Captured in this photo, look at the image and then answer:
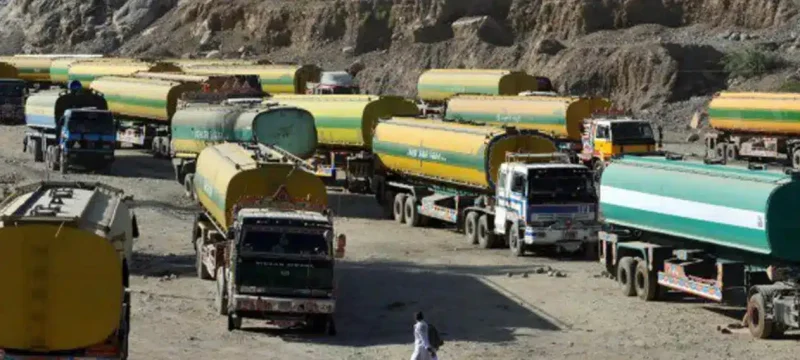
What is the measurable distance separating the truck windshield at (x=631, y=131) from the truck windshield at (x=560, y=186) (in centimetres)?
1752

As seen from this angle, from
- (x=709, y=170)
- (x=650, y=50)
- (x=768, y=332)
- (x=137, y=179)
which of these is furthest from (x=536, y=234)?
(x=650, y=50)

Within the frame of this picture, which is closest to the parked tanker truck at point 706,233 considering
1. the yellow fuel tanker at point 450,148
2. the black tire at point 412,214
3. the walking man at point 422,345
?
the yellow fuel tanker at point 450,148

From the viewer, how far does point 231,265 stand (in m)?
31.2

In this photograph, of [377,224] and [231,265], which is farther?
[377,224]

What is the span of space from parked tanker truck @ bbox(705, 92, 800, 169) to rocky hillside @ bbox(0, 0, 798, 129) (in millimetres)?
→ 12967

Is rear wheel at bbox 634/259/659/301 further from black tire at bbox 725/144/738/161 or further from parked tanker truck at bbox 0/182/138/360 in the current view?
black tire at bbox 725/144/738/161

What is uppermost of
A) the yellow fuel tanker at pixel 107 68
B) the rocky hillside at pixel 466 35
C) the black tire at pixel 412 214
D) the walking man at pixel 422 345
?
the rocky hillside at pixel 466 35

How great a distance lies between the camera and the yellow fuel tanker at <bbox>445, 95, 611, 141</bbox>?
203 ft

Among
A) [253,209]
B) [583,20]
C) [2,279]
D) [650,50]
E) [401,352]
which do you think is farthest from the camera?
[583,20]

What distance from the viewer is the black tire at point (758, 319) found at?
1192 inches

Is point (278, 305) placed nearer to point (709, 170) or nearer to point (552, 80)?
point (709, 170)

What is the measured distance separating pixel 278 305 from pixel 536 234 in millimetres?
12416

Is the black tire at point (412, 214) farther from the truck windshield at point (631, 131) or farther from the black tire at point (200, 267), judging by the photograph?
the black tire at point (200, 267)

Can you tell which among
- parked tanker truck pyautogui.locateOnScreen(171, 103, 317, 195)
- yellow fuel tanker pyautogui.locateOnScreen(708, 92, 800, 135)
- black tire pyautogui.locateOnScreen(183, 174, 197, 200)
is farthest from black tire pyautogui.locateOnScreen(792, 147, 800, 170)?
black tire pyautogui.locateOnScreen(183, 174, 197, 200)
